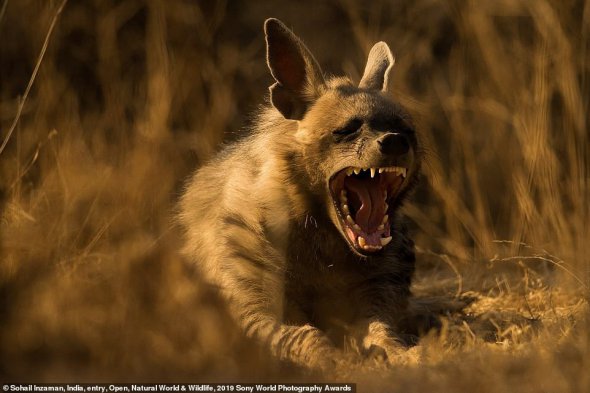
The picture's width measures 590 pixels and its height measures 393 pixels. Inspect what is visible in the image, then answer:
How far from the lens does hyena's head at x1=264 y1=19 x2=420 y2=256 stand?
400cm

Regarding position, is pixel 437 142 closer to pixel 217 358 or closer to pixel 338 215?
pixel 338 215

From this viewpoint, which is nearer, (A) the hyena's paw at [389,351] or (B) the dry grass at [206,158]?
(B) the dry grass at [206,158]

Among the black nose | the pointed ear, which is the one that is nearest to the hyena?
the black nose

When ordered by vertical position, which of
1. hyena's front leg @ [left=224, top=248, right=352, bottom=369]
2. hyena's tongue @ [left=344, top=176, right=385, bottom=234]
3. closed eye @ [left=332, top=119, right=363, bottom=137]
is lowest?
hyena's front leg @ [left=224, top=248, right=352, bottom=369]

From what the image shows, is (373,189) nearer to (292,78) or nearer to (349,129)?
(349,129)

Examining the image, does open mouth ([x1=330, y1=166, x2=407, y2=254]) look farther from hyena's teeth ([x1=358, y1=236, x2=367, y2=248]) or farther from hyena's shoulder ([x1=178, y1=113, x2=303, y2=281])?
hyena's shoulder ([x1=178, y1=113, x2=303, y2=281])

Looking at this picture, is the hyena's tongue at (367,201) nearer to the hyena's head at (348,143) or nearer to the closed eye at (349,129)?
the hyena's head at (348,143)

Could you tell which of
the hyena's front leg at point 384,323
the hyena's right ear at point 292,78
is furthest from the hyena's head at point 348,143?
the hyena's front leg at point 384,323


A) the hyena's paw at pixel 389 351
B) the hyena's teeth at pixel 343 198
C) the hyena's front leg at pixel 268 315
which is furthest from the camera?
the hyena's teeth at pixel 343 198

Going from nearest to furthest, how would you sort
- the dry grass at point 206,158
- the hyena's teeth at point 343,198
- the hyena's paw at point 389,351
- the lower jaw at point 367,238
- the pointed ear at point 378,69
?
the dry grass at point 206,158 < the hyena's paw at point 389,351 < the lower jaw at point 367,238 < the hyena's teeth at point 343,198 < the pointed ear at point 378,69

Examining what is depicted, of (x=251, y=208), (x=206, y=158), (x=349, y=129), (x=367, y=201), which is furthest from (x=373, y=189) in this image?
(x=206, y=158)

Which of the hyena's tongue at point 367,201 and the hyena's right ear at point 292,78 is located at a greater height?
the hyena's right ear at point 292,78

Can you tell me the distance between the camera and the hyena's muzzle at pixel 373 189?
3949 millimetres

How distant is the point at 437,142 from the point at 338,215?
12.7 ft
